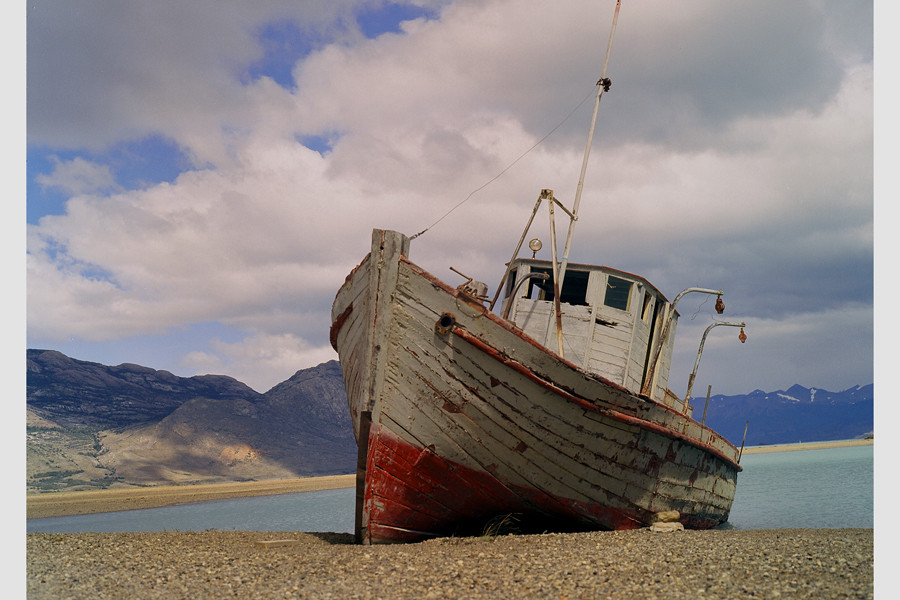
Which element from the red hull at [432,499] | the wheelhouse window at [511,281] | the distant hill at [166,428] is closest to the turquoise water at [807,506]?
the red hull at [432,499]

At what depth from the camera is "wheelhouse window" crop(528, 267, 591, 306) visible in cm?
1134

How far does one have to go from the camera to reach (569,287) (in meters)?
11.9

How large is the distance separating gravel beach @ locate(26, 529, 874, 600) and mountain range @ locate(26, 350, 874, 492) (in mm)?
59359

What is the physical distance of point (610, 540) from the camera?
8.08 metres

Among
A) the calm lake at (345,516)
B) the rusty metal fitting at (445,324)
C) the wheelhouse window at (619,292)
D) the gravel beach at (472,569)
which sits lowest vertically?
the calm lake at (345,516)

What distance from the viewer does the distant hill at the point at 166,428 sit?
77062mm

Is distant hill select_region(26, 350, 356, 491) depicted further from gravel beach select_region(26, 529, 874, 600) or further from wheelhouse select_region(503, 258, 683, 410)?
wheelhouse select_region(503, 258, 683, 410)

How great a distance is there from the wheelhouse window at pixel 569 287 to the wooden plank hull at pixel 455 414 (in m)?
2.83

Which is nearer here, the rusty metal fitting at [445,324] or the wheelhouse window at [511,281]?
the rusty metal fitting at [445,324]

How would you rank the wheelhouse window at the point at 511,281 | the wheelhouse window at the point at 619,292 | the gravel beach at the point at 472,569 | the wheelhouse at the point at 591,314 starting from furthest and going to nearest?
the wheelhouse window at the point at 511,281 < the wheelhouse window at the point at 619,292 < the wheelhouse at the point at 591,314 < the gravel beach at the point at 472,569

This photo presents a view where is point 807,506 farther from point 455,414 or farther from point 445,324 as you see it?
point 445,324

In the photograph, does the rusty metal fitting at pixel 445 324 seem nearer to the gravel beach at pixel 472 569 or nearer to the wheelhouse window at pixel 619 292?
the gravel beach at pixel 472 569

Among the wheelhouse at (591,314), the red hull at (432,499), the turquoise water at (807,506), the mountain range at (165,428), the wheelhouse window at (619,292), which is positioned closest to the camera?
the red hull at (432,499)

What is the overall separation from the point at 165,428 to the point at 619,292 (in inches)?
4006
